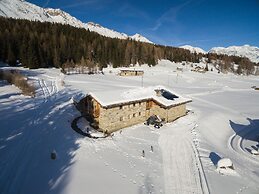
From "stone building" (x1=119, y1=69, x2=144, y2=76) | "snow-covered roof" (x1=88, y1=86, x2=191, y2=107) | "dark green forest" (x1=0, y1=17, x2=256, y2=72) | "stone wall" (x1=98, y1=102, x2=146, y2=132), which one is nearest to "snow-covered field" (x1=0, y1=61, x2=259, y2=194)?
"stone wall" (x1=98, y1=102, x2=146, y2=132)

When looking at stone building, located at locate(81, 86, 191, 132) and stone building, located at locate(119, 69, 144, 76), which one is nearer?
stone building, located at locate(81, 86, 191, 132)

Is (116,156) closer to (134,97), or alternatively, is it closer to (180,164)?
(180,164)

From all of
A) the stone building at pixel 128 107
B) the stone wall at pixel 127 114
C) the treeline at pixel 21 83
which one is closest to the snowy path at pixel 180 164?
the stone wall at pixel 127 114

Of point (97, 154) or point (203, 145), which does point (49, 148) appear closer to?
point (97, 154)

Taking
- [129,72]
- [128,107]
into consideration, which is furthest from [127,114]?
[129,72]

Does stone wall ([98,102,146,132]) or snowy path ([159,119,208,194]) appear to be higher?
stone wall ([98,102,146,132])

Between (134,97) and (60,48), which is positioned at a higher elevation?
(60,48)

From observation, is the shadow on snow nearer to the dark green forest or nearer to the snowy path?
the snowy path
